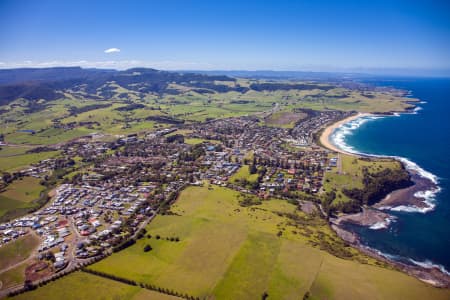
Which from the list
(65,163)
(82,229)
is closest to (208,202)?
(82,229)

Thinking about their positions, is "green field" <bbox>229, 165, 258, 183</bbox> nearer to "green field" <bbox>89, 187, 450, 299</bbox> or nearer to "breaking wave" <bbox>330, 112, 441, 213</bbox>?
"green field" <bbox>89, 187, 450, 299</bbox>

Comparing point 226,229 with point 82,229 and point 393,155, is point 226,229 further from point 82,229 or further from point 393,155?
point 393,155

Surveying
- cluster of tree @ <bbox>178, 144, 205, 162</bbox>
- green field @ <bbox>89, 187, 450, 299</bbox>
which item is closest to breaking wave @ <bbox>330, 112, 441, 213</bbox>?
green field @ <bbox>89, 187, 450, 299</bbox>

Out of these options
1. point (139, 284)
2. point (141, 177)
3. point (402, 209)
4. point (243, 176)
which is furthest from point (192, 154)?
point (402, 209)

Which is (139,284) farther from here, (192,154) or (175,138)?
(175,138)

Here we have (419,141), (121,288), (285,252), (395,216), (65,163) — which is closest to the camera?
(121,288)

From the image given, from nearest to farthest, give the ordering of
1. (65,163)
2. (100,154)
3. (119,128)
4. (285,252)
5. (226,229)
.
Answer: (285,252) < (226,229) < (65,163) < (100,154) < (119,128)

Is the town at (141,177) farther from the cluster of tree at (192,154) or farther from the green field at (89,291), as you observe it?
the green field at (89,291)

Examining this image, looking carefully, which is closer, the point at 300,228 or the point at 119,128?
the point at 300,228
